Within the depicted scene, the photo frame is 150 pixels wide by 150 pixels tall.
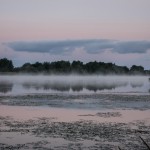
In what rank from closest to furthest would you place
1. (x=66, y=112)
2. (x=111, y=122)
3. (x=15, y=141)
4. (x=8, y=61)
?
(x=15, y=141), (x=111, y=122), (x=66, y=112), (x=8, y=61)

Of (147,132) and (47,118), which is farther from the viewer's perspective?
(47,118)

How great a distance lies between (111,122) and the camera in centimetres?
2291

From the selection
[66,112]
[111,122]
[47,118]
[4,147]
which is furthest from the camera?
[66,112]

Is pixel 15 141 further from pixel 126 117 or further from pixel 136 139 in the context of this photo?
pixel 126 117

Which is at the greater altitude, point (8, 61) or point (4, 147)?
point (8, 61)

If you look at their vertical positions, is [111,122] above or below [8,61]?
below

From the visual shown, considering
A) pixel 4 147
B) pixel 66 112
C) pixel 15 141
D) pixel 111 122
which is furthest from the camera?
pixel 66 112

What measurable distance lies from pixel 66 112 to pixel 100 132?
385 inches

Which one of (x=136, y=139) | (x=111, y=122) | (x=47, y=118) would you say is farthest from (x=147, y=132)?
(x=47, y=118)

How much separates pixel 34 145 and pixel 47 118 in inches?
345

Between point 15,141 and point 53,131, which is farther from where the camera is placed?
point 53,131

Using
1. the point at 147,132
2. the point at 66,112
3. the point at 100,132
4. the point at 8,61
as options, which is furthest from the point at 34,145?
the point at 8,61

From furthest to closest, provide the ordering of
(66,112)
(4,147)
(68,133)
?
(66,112) < (68,133) < (4,147)

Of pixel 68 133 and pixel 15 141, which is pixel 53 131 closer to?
pixel 68 133
